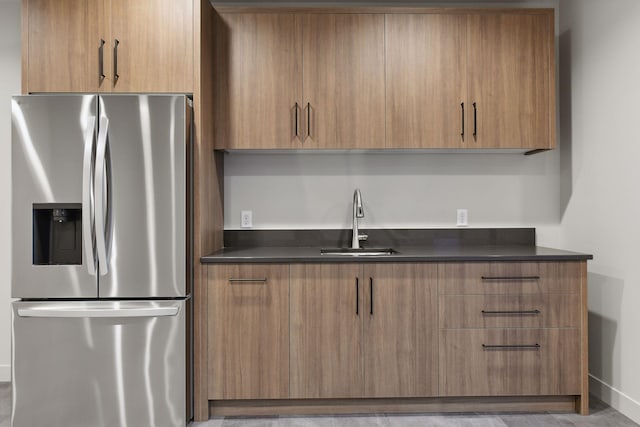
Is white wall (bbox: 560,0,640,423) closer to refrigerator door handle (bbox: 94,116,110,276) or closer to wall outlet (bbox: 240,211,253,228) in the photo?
wall outlet (bbox: 240,211,253,228)

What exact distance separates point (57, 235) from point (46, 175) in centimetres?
30

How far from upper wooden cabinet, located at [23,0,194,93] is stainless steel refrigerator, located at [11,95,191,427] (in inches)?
9.5

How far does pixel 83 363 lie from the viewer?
2283 mm

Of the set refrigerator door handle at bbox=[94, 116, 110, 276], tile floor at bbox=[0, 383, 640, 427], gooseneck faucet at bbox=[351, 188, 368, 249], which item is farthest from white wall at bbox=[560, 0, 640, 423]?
refrigerator door handle at bbox=[94, 116, 110, 276]

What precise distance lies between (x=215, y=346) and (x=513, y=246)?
1958 millimetres

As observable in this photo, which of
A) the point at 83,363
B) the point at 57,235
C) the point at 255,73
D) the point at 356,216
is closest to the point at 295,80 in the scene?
the point at 255,73

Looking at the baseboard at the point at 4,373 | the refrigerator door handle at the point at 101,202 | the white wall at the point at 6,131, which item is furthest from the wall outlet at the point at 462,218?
the baseboard at the point at 4,373

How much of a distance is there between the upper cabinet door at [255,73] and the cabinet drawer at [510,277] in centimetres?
127

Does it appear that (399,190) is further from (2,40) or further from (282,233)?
(2,40)

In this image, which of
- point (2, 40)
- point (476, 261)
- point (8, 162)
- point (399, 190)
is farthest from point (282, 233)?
point (2, 40)

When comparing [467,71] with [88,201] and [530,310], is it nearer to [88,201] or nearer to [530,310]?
[530,310]

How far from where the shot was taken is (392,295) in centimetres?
246

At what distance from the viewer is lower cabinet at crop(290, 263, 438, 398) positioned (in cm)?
246

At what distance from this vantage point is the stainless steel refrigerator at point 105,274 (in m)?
2.28
